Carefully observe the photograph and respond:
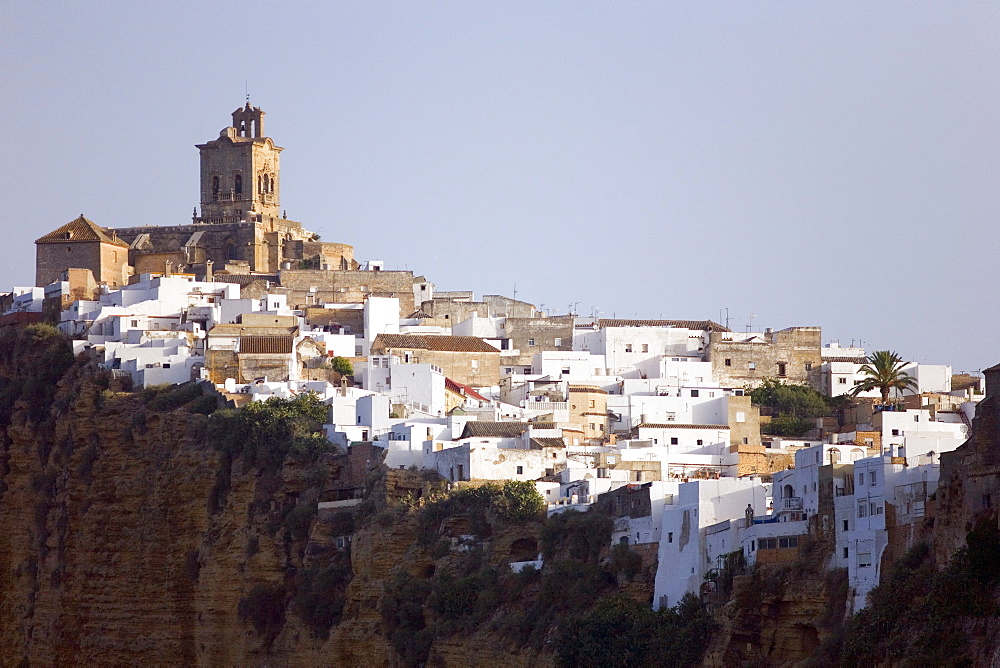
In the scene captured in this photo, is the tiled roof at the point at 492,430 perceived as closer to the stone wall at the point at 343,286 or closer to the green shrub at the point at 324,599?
the green shrub at the point at 324,599

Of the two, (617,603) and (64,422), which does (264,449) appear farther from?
(617,603)

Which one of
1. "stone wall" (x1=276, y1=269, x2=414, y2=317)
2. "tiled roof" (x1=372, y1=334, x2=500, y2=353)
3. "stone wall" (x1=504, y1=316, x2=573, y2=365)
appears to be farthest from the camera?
"stone wall" (x1=276, y1=269, x2=414, y2=317)

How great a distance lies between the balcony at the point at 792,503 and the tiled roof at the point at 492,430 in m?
13.1

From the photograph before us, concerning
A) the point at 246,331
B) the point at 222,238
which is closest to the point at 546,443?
the point at 246,331

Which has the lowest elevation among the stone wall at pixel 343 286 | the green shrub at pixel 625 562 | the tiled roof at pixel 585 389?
the green shrub at pixel 625 562

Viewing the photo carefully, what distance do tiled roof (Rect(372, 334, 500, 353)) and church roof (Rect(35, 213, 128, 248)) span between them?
50.1ft

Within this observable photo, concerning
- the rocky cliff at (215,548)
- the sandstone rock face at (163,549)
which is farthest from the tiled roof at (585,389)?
the sandstone rock face at (163,549)

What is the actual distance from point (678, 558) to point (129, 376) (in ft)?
85.1

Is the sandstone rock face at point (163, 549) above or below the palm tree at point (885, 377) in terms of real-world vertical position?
below

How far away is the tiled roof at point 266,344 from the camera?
228 ft

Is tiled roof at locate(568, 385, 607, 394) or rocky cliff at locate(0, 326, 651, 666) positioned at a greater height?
tiled roof at locate(568, 385, 607, 394)

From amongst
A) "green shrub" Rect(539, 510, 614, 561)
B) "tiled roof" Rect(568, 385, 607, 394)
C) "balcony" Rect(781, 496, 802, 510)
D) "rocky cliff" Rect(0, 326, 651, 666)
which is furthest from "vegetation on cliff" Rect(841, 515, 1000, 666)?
"tiled roof" Rect(568, 385, 607, 394)

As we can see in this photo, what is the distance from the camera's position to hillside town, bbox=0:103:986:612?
160 feet

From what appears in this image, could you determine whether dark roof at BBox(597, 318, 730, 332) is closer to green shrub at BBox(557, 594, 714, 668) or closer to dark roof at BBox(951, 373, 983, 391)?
dark roof at BBox(951, 373, 983, 391)
